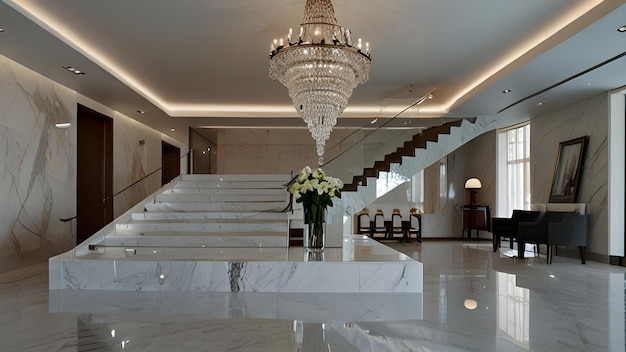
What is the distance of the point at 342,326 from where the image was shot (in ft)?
11.9

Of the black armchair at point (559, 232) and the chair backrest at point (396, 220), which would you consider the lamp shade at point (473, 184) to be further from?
the black armchair at point (559, 232)

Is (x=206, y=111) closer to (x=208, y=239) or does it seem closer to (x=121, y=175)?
(x=121, y=175)

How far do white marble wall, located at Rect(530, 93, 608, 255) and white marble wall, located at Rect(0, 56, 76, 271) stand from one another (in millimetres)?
10102

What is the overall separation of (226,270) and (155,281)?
0.81 metres

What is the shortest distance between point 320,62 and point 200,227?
3.46 m

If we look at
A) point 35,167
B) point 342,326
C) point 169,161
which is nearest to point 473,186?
point 169,161

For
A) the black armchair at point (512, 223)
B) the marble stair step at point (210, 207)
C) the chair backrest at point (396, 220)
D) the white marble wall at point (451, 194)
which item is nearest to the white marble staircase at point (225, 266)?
the marble stair step at point (210, 207)

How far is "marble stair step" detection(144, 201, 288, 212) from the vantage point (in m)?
8.48

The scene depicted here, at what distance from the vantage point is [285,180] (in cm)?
1103

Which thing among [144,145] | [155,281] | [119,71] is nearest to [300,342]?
[155,281]

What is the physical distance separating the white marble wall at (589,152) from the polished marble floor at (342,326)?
359 centimetres

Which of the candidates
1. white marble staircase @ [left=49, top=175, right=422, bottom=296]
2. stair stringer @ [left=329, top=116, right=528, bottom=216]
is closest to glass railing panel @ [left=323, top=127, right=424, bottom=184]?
stair stringer @ [left=329, top=116, right=528, bottom=216]

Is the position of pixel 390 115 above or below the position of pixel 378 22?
below

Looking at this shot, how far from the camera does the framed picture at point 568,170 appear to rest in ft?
30.2
